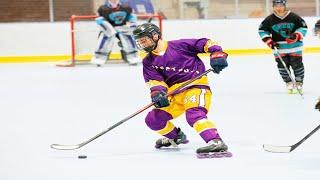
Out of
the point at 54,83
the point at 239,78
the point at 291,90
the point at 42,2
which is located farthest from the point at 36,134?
the point at 42,2

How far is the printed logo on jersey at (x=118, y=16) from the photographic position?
10250mm

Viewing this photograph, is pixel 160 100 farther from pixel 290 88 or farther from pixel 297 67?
pixel 297 67

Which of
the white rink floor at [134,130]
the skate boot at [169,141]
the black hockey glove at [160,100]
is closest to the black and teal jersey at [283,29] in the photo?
the white rink floor at [134,130]

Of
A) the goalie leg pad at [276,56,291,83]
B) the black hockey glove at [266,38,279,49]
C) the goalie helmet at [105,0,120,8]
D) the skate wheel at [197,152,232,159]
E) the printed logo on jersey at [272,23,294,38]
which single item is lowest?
the goalie leg pad at [276,56,291,83]

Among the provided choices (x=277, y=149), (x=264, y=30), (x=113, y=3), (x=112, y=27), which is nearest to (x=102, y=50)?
(x=112, y=27)

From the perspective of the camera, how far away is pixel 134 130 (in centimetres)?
474

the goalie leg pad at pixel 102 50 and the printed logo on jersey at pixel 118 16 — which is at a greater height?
the printed logo on jersey at pixel 118 16

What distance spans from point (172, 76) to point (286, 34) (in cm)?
310

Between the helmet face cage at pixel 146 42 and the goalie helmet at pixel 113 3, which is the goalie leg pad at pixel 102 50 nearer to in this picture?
the goalie helmet at pixel 113 3

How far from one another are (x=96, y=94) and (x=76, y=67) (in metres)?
3.70

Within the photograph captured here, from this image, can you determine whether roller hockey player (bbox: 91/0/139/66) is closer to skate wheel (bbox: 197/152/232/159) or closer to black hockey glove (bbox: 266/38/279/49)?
black hockey glove (bbox: 266/38/279/49)

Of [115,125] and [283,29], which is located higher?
[283,29]

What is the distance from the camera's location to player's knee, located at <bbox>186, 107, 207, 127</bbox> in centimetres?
372

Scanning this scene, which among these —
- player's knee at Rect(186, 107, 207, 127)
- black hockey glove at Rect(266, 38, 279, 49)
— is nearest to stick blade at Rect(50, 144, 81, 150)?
player's knee at Rect(186, 107, 207, 127)
